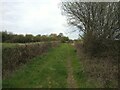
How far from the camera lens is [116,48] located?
19.8 m

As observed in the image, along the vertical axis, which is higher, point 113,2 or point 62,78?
point 113,2

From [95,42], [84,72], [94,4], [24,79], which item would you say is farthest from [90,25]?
[24,79]

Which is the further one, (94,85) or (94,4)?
(94,4)

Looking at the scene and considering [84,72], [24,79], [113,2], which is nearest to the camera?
[24,79]

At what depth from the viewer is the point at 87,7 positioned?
121 feet

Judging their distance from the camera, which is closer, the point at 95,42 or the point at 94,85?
the point at 94,85

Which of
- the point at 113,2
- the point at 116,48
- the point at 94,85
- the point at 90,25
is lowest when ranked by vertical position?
the point at 94,85

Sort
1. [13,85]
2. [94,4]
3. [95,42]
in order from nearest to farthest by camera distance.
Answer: [13,85]
[95,42]
[94,4]

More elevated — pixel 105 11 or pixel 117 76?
pixel 105 11

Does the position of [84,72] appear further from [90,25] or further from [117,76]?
[90,25]

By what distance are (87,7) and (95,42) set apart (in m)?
11.5

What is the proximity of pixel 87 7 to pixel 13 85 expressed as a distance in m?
25.9

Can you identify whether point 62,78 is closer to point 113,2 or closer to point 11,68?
point 11,68

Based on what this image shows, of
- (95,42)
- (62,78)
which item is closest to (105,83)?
(62,78)
